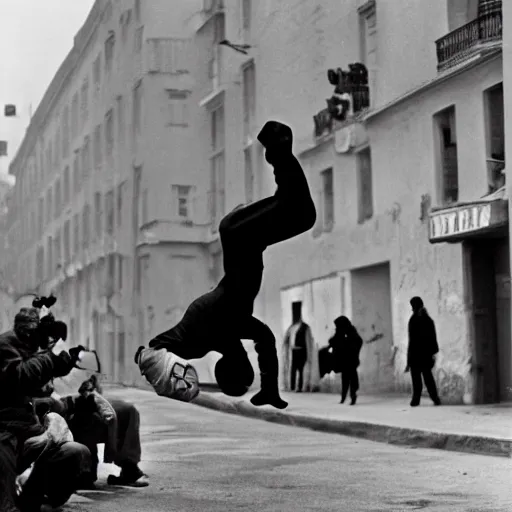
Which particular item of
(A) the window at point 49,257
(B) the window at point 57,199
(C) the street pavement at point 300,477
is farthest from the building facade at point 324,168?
(A) the window at point 49,257

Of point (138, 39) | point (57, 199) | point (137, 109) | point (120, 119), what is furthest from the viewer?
point (57, 199)

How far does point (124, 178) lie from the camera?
48188 millimetres

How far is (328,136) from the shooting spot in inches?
1137

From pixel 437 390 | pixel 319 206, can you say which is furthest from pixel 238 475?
pixel 319 206

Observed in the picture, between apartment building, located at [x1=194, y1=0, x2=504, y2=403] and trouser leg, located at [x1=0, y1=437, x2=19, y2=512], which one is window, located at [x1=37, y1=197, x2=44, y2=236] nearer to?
apartment building, located at [x1=194, y1=0, x2=504, y2=403]

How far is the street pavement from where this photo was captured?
978cm

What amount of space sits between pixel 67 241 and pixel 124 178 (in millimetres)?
18442

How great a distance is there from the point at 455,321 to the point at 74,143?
43.2m

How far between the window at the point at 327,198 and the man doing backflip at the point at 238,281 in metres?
26.8

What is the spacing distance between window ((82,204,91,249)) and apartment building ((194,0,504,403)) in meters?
20.7

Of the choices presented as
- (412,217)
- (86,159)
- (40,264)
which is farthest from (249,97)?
(40,264)

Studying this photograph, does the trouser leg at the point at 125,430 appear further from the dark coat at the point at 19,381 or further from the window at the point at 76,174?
the window at the point at 76,174

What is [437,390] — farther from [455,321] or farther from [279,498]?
[279,498]

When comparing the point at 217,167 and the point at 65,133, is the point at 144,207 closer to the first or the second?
the point at 217,167
